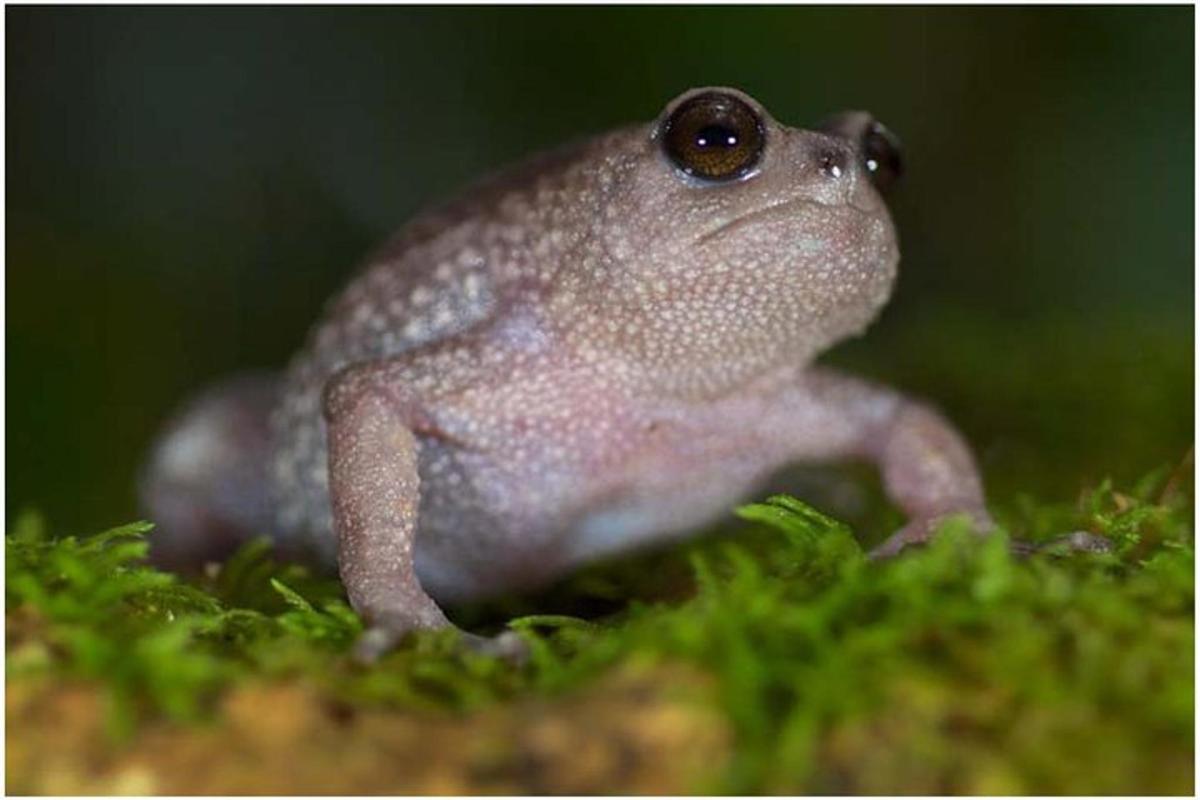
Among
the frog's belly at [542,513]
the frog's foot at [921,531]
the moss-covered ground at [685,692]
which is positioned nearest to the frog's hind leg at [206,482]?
the frog's belly at [542,513]

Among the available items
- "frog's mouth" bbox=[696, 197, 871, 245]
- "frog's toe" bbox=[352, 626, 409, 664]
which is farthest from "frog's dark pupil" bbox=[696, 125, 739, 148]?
"frog's toe" bbox=[352, 626, 409, 664]

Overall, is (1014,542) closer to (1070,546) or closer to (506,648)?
(1070,546)

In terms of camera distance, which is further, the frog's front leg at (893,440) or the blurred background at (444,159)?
the blurred background at (444,159)

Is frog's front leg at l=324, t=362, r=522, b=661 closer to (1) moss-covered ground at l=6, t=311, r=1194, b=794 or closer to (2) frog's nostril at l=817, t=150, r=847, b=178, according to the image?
(1) moss-covered ground at l=6, t=311, r=1194, b=794

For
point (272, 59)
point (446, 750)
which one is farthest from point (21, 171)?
point (446, 750)

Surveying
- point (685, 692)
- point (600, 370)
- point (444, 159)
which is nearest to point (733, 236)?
point (600, 370)

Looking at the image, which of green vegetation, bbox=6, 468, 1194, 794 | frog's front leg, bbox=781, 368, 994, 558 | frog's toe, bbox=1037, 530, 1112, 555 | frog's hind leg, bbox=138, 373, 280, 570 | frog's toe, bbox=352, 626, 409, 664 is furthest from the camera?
frog's hind leg, bbox=138, 373, 280, 570

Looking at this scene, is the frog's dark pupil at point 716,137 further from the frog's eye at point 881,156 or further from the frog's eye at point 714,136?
the frog's eye at point 881,156
